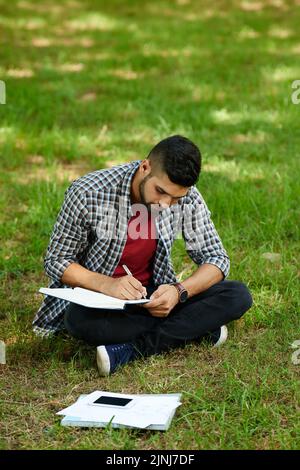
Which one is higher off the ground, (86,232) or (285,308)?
(86,232)

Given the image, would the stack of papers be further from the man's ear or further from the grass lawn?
the man's ear

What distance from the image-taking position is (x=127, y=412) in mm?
3514

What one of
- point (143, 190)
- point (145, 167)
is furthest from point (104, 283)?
point (145, 167)

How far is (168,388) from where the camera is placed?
3.84 meters

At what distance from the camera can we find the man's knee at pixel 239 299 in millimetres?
4285

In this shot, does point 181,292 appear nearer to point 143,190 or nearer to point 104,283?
point 104,283

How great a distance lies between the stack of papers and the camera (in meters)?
3.42

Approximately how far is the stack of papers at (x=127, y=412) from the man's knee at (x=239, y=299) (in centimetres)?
72

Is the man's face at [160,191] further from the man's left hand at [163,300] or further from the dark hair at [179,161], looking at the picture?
the man's left hand at [163,300]

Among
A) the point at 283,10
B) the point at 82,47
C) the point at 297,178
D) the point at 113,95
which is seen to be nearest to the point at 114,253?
the point at 297,178

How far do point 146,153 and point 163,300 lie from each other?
307cm

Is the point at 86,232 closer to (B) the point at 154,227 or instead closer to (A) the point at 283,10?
(B) the point at 154,227

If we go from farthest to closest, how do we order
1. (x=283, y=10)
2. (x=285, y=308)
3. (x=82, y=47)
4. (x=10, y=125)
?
1. (x=283, y=10)
2. (x=82, y=47)
3. (x=10, y=125)
4. (x=285, y=308)
